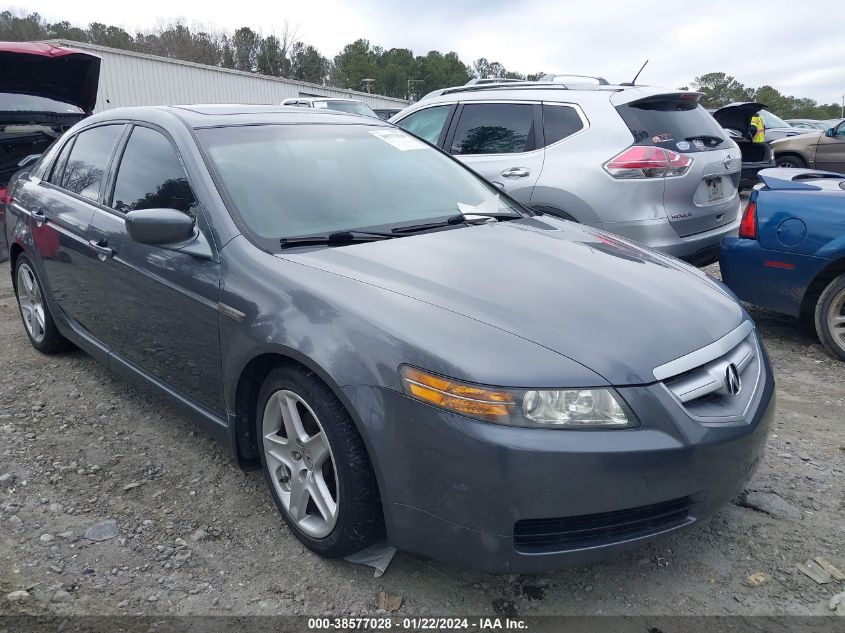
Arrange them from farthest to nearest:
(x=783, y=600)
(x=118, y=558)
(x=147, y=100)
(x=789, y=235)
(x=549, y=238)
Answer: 1. (x=147, y=100)
2. (x=789, y=235)
3. (x=549, y=238)
4. (x=118, y=558)
5. (x=783, y=600)

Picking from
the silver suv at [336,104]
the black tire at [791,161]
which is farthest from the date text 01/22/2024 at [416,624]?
the silver suv at [336,104]

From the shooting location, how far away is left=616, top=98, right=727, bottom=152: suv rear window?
4836 mm

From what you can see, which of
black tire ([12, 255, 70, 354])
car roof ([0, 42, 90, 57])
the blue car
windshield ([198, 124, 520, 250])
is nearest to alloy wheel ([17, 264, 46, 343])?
black tire ([12, 255, 70, 354])

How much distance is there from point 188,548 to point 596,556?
148 cm

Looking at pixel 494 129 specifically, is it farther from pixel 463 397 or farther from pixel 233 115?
pixel 463 397

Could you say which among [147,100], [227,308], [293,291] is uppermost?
[293,291]

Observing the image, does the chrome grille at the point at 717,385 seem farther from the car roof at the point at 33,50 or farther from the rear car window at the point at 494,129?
the car roof at the point at 33,50

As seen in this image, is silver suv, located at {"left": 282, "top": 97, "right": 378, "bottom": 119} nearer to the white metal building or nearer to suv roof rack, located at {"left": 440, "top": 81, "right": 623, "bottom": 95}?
the white metal building

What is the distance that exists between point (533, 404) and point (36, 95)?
737 cm

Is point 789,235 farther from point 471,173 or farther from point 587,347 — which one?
point 587,347

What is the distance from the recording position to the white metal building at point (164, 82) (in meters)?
18.2

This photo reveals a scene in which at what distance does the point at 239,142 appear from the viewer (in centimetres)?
298

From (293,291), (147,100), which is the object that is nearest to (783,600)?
(293,291)

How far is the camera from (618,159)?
4715 mm
